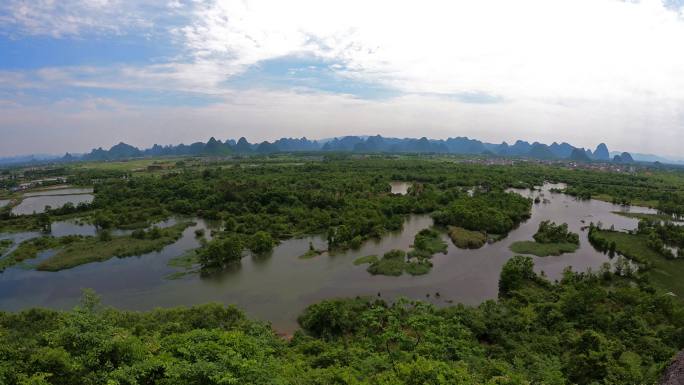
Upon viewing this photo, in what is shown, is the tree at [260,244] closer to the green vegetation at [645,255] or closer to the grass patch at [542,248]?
the grass patch at [542,248]

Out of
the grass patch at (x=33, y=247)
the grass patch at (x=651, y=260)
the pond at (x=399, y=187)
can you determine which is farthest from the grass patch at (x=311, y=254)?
the pond at (x=399, y=187)

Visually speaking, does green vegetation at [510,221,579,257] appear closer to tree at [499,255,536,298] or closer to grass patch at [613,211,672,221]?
tree at [499,255,536,298]

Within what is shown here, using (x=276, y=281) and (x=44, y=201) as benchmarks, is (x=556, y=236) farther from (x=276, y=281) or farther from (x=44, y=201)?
(x=44, y=201)

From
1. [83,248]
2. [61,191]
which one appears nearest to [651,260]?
[83,248]

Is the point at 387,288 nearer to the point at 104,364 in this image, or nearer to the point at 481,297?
the point at 481,297

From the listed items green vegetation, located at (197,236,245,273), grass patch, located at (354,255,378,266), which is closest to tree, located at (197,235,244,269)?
green vegetation, located at (197,236,245,273)
